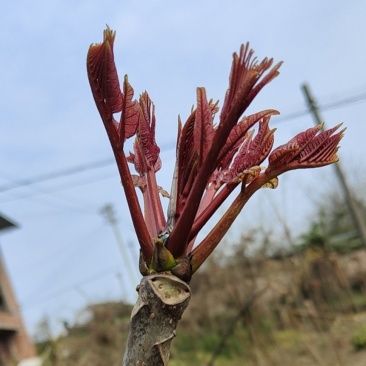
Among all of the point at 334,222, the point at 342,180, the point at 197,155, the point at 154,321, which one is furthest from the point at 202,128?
the point at 334,222

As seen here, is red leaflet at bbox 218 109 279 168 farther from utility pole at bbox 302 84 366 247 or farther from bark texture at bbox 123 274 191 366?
utility pole at bbox 302 84 366 247

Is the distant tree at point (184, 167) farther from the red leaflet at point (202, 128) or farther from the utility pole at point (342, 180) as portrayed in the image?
the utility pole at point (342, 180)

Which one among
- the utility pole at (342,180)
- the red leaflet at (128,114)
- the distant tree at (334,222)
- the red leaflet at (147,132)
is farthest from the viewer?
the distant tree at (334,222)

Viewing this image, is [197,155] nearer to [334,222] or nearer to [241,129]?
[241,129]

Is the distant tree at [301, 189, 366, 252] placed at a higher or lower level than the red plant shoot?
lower

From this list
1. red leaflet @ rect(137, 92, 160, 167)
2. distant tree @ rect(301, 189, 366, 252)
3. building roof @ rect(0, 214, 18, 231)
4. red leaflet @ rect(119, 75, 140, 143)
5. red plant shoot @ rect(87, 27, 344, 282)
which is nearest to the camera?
→ red plant shoot @ rect(87, 27, 344, 282)

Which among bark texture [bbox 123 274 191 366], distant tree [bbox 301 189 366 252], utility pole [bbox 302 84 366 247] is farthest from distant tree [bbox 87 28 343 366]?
distant tree [bbox 301 189 366 252]

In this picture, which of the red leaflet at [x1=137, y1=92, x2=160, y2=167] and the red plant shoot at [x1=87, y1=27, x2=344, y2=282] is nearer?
the red plant shoot at [x1=87, y1=27, x2=344, y2=282]

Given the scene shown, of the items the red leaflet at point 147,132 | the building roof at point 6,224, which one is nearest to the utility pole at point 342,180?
the building roof at point 6,224

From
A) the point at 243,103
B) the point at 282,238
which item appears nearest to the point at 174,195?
the point at 243,103

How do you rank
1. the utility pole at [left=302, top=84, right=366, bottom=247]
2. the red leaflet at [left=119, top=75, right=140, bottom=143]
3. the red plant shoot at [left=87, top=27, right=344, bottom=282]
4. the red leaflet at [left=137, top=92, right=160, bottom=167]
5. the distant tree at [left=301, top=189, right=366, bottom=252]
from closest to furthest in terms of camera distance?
the red plant shoot at [left=87, top=27, right=344, bottom=282], the red leaflet at [left=119, top=75, right=140, bottom=143], the red leaflet at [left=137, top=92, right=160, bottom=167], the utility pole at [left=302, top=84, right=366, bottom=247], the distant tree at [left=301, top=189, right=366, bottom=252]
